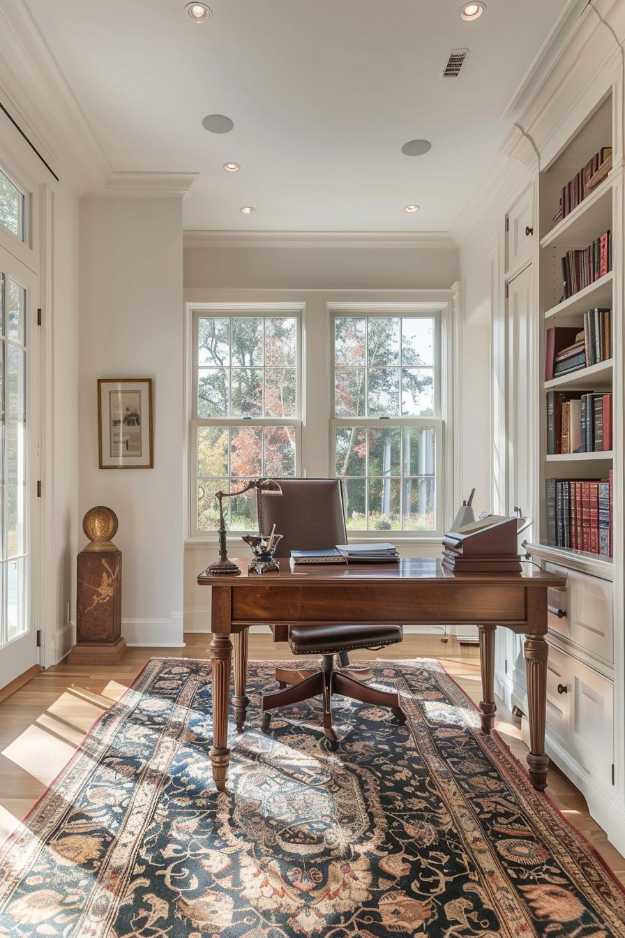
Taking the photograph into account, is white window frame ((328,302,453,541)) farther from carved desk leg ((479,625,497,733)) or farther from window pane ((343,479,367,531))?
carved desk leg ((479,625,497,733))

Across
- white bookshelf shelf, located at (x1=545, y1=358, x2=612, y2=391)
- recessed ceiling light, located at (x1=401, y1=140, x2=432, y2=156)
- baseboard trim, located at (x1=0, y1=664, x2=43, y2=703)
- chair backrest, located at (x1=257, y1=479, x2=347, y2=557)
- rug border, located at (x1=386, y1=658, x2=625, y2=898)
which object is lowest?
rug border, located at (x1=386, y1=658, x2=625, y2=898)

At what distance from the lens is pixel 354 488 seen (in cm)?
443

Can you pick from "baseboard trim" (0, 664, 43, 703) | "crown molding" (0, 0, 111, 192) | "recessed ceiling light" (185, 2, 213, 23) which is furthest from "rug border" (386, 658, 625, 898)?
"crown molding" (0, 0, 111, 192)

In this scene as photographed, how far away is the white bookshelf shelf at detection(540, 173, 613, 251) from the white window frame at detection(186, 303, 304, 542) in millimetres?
2200

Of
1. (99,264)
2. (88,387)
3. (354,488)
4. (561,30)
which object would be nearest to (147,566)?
(88,387)

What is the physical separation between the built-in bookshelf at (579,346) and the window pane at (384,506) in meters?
1.89

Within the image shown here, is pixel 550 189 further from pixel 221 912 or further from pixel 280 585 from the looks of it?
pixel 221 912

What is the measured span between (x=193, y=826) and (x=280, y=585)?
79 centimetres

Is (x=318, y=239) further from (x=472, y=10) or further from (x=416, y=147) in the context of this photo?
(x=472, y=10)

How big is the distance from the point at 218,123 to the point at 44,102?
84 centimetres

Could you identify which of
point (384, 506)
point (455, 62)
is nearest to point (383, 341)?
point (384, 506)

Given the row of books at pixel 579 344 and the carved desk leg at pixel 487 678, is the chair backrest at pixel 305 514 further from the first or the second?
the row of books at pixel 579 344

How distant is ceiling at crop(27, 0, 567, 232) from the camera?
230cm

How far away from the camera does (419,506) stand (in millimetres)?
4441
